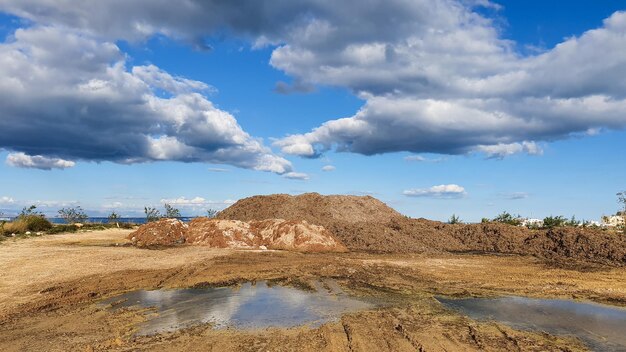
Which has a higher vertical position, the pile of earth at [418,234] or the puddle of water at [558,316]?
the pile of earth at [418,234]

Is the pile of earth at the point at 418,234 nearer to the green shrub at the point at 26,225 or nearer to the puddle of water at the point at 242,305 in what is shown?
the puddle of water at the point at 242,305

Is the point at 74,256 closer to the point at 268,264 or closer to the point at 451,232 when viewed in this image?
the point at 268,264

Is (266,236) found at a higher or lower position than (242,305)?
higher

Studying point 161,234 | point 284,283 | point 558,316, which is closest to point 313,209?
point 161,234

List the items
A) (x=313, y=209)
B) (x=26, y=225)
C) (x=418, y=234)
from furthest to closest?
(x=313, y=209)
(x=26, y=225)
(x=418, y=234)

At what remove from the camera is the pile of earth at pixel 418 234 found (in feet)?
72.5

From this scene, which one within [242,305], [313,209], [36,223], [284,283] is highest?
[313,209]

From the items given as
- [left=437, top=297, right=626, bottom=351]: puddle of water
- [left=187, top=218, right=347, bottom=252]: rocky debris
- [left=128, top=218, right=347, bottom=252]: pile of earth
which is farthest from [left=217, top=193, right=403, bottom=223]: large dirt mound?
[left=437, top=297, right=626, bottom=351]: puddle of water

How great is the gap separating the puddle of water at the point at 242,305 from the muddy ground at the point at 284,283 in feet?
1.57

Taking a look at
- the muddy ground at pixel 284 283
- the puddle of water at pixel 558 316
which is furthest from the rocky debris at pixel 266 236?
the puddle of water at pixel 558 316

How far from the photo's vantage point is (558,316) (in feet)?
31.1

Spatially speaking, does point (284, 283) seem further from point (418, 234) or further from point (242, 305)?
point (418, 234)

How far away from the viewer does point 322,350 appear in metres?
6.99

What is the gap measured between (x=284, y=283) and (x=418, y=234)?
1640cm
